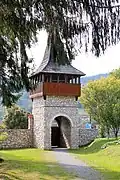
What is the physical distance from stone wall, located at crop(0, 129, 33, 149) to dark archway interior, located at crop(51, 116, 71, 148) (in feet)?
8.12

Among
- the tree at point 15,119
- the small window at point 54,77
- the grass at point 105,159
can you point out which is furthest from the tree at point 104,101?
the tree at point 15,119

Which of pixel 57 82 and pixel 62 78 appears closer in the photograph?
pixel 57 82

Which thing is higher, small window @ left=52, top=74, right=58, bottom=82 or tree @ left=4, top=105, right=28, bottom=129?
small window @ left=52, top=74, right=58, bottom=82

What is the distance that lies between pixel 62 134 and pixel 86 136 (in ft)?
6.35

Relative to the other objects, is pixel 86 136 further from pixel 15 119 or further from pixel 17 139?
pixel 15 119

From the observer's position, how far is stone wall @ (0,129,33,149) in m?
26.8

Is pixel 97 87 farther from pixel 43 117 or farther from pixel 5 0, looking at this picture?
pixel 5 0

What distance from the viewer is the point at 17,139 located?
2697 cm

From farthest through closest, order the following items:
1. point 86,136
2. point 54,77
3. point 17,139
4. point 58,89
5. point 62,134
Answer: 1. point 62,134
2. point 86,136
3. point 17,139
4. point 54,77
5. point 58,89

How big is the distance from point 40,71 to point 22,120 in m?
10.4

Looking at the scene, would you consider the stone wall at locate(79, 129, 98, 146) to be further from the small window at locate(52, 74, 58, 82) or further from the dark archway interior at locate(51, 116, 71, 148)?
the small window at locate(52, 74, 58, 82)

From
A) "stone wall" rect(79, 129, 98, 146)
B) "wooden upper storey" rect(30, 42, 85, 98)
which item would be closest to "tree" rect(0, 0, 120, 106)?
"wooden upper storey" rect(30, 42, 85, 98)

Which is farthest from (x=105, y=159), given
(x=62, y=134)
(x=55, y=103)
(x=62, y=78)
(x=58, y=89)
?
(x=62, y=134)

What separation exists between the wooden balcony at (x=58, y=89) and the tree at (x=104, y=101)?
2.66 m
